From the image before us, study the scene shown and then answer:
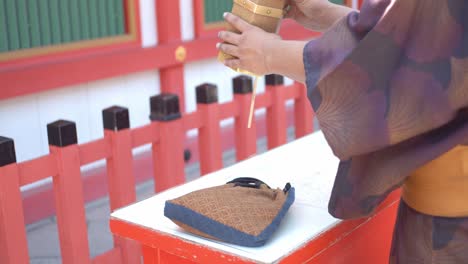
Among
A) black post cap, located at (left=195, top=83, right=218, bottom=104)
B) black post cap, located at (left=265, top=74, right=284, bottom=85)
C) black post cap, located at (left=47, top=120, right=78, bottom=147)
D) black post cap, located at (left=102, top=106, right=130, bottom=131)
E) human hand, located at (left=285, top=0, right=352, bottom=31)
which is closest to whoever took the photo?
human hand, located at (left=285, top=0, right=352, bottom=31)

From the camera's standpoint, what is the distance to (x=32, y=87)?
3182 mm

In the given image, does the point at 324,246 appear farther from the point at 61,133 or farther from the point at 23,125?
the point at 23,125

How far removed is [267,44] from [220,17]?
2912 millimetres

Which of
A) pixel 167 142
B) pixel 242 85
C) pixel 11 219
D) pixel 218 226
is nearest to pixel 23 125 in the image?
pixel 167 142

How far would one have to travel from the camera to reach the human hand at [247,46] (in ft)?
4.71

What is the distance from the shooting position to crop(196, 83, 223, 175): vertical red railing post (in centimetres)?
277

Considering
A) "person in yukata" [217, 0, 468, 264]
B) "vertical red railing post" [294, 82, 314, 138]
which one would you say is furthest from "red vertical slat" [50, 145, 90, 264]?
"vertical red railing post" [294, 82, 314, 138]

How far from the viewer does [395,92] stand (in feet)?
4.02

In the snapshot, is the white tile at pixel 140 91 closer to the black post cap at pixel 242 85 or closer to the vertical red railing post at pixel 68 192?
the black post cap at pixel 242 85

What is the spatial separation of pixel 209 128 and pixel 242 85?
0.27 m

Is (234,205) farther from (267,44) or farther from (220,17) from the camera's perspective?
(220,17)

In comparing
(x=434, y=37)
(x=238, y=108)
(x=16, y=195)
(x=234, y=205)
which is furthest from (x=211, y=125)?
(x=434, y=37)

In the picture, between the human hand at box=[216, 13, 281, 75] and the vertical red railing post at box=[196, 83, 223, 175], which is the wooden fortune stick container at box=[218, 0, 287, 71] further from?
A: the vertical red railing post at box=[196, 83, 223, 175]

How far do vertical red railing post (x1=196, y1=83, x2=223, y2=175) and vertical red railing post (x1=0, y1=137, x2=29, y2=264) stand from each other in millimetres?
914
